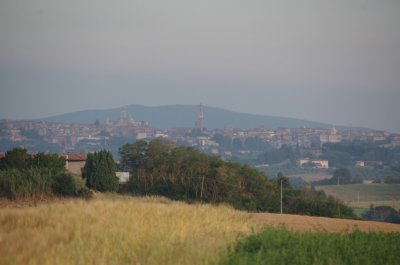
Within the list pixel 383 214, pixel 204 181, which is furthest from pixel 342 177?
pixel 204 181

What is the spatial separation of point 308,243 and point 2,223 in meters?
8.54

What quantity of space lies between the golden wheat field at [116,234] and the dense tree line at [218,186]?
31.3 metres

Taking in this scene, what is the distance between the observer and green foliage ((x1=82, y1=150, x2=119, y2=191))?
57312 mm

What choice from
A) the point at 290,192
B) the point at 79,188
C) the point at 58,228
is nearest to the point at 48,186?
the point at 79,188

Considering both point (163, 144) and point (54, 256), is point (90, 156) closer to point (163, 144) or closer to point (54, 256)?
point (163, 144)

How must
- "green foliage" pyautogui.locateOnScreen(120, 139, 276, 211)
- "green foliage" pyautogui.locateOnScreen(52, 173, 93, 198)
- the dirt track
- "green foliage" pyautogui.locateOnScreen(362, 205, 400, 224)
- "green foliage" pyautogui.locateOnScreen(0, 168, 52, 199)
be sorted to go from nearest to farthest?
1. the dirt track
2. "green foliage" pyautogui.locateOnScreen(0, 168, 52, 199)
3. "green foliage" pyautogui.locateOnScreen(52, 173, 93, 198)
4. "green foliage" pyautogui.locateOnScreen(120, 139, 276, 211)
5. "green foliage" pyautogui.locateOnScreen(362, 205, 400, 224)

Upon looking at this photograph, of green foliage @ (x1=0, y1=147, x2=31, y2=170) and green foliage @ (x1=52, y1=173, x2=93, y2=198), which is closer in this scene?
green foliage @ (x1=52, y1=173, x2=93, y2=198)

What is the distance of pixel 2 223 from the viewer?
1948cm

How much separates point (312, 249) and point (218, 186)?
4369 cm

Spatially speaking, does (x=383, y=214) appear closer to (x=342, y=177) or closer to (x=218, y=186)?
(x=218, y=186)

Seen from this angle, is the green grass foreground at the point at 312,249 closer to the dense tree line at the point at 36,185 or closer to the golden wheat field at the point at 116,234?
the golden wheat field at the point at 116,234

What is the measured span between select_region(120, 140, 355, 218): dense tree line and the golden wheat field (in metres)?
31.3

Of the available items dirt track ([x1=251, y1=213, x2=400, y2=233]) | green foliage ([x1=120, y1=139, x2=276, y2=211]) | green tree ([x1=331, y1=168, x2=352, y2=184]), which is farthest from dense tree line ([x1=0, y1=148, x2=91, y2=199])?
green tree ([x1=331, y1=168, x2=352, y2=184])

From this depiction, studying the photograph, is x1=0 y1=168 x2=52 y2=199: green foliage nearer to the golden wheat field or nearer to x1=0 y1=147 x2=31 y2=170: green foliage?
the golden wheat field
